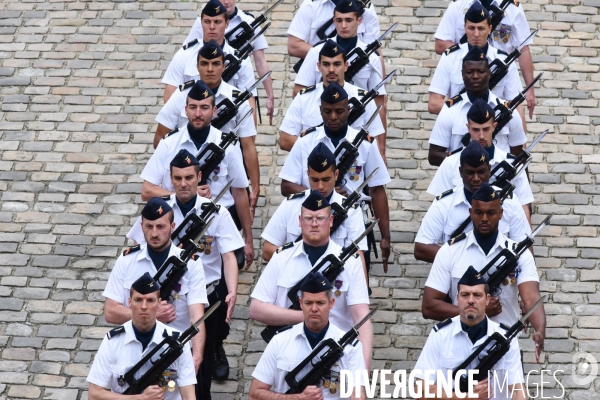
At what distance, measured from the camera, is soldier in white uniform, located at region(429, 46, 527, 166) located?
11.2 m

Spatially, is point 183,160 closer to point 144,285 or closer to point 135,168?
point 144,285

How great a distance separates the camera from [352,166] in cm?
1073

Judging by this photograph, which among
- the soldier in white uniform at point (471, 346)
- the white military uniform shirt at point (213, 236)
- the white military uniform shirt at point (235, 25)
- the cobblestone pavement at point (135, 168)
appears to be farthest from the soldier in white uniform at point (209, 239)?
the white military uniform shirt at point (235, 25)

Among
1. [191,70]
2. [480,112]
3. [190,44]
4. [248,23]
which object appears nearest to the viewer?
[480,112]

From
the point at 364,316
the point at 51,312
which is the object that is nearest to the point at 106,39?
the point at 51,312

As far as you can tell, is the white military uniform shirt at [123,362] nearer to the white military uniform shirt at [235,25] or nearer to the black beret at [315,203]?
the black beret at [315,203]

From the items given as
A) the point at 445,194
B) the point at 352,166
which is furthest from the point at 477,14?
the point at 445,194

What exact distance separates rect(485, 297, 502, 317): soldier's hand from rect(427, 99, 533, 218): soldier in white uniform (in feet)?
4.72

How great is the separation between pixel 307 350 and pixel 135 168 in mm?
5285

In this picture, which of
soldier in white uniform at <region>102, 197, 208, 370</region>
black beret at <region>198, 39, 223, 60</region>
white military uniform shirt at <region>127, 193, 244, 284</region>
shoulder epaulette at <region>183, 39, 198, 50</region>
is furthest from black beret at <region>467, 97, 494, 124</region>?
shoulder epaulette at <region>183, 39, 198, 50</region>

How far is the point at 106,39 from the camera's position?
1568cm

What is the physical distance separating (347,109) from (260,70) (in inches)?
103

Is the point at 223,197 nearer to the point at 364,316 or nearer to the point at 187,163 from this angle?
the point at 187,163

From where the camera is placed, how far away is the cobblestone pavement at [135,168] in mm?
10930
